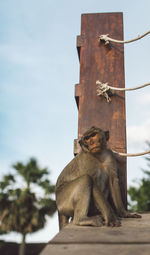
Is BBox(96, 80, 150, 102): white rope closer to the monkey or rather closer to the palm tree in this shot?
the monkey

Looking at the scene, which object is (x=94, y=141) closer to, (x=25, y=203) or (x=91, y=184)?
(x=91, y=184)

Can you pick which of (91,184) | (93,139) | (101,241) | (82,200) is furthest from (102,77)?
(101,241)

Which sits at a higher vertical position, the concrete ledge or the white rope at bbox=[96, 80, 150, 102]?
the white rope at bbox=[96, 80, 150, 102]

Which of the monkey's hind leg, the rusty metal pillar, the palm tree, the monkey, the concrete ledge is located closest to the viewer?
the concrete ledge

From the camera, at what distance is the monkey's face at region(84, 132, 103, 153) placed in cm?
376

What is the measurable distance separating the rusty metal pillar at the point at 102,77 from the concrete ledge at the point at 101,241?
1257mm

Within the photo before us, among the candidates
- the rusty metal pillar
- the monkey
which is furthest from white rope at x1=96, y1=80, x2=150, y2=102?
the monkey

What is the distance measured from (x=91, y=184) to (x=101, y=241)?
115 centimetres

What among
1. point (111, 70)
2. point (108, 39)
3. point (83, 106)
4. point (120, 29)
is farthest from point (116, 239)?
point (120, 29)

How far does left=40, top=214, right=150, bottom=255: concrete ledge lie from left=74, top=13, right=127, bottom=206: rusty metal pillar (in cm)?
126

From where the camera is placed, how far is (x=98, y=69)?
15.6 feet

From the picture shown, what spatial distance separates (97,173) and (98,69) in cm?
179

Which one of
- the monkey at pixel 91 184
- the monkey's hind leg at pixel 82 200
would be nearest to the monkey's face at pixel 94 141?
the monkey at pixel 91 184

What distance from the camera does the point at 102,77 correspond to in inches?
185
